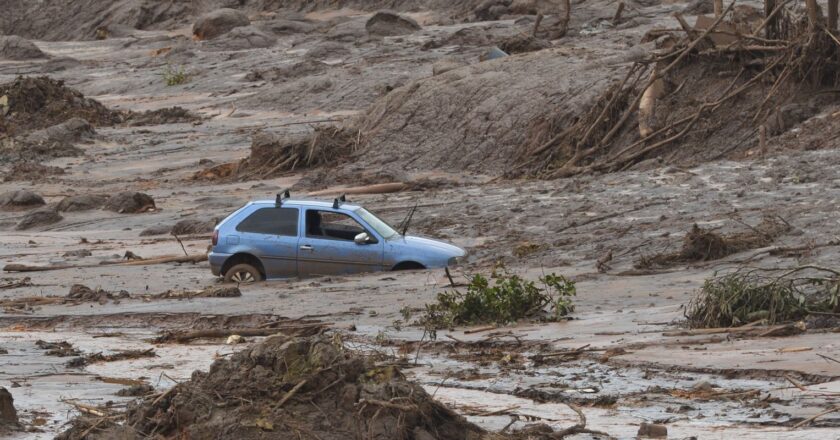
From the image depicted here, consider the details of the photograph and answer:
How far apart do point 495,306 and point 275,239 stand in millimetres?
5028

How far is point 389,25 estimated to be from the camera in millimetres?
49938

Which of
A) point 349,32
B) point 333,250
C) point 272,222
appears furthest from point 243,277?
point 349,32

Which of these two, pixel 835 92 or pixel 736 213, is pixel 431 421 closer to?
pixel 736 213

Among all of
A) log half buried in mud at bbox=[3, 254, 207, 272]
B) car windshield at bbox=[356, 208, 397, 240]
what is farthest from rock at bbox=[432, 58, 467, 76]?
car windshield at bbox=[356, 208, 397, 240]

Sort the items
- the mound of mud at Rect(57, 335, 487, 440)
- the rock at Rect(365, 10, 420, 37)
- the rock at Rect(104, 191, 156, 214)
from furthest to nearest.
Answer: the rock at Rect(365, 10, 420, 37)
the rock at Rect(104, 191, 156, 214)
the mound of mud at Rect(57, 335, 487, 440)

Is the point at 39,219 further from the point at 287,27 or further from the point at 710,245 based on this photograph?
the point at 287,27

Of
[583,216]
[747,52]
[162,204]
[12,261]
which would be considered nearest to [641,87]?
[747,52]

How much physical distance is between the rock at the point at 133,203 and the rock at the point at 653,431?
67.5ft

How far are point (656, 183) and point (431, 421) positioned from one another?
15.7 m

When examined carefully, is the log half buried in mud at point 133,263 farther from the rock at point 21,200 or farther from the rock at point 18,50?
the rock at point 18,50

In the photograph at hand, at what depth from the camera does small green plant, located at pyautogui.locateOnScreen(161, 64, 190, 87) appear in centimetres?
4816

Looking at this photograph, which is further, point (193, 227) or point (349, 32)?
point (349, 32)

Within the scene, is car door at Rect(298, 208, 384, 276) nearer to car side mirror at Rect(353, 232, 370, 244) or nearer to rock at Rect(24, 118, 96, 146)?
car side mirror at Rect(353, 232, 370, 244)

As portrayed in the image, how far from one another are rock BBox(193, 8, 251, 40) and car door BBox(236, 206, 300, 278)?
38980 mm
